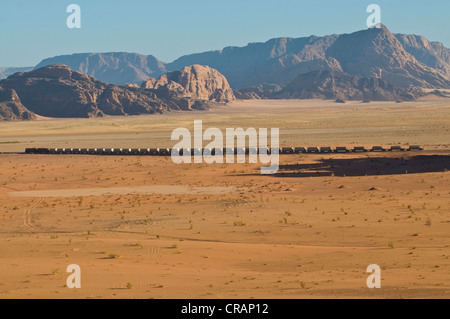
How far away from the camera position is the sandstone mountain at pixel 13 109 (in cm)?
14923

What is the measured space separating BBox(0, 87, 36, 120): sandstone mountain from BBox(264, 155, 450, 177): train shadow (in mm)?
116676

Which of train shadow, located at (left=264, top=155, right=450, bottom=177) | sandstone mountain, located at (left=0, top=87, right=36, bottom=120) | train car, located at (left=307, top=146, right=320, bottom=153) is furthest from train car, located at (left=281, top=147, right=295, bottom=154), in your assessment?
sandstone mountain, located at (left=0, top=87, right=36, bottom=120)

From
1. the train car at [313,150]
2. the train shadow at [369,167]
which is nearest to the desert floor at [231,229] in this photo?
the train shadow at [369,167]

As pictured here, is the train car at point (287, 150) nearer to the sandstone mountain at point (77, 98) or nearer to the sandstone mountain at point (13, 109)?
the sandstone mountain at point (13, 109)

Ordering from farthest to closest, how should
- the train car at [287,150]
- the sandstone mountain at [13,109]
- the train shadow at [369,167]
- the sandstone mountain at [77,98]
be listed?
the sandstone mountain at [77,98] → the sandstone mountain at [13,109] → the train car at [287,150] → the train shadow at [369,167]

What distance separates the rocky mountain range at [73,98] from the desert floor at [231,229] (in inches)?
4552

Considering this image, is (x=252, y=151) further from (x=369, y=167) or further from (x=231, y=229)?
(x=231, y=229)

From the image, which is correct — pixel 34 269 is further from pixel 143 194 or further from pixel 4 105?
pixel 4 105

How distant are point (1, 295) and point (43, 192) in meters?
23.6

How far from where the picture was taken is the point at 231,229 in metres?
24.5

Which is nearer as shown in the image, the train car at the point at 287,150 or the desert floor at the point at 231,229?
the desert floor at the point at 231,229

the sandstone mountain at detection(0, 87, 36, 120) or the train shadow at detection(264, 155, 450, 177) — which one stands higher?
the sandstone mountain at detection(0, 87, 36, 120)

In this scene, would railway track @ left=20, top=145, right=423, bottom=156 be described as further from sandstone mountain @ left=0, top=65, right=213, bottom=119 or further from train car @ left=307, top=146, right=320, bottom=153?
sandstone mountain @ left=0, top=65, right=213, bottom=119

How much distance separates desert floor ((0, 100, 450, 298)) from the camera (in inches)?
615
